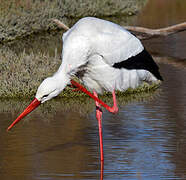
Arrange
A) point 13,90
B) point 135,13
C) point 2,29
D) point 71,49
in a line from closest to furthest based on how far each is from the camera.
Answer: point 71,49 → point 13,90 → point 2,29 → point 135,13

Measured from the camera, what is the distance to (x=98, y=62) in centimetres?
700

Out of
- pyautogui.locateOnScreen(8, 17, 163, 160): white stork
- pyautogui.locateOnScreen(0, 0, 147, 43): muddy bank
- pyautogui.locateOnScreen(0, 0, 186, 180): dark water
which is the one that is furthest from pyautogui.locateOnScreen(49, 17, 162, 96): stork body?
pyautogui.locateOnScreen(0, 0, 147, 43): muddy bank

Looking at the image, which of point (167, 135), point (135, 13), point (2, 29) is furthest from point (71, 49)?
point (135, 13)

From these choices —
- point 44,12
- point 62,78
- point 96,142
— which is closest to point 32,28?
point 44,12

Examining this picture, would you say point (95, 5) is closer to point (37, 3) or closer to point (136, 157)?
point (37, 3)

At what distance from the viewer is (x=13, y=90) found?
991 centimetres

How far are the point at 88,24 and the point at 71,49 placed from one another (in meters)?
0.53

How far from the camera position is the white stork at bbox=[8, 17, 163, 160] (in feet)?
21.3

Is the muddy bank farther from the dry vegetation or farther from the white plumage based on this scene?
the white plumage

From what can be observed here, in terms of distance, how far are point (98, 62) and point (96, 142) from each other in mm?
1137

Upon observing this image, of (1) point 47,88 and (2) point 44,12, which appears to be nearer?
(1) point 47,88


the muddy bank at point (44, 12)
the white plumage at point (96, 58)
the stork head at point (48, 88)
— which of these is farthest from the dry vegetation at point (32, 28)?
the stork head at point (48, 88)

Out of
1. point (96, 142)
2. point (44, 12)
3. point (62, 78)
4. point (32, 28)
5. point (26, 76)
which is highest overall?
point (44, 12)

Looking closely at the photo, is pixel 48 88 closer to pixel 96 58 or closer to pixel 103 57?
pixel 96 58
